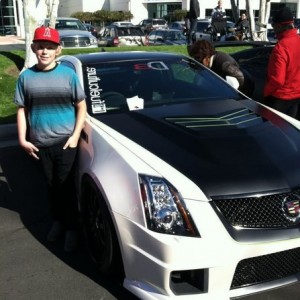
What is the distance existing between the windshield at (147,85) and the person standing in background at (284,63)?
57 cm

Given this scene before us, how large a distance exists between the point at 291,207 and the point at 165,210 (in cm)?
74

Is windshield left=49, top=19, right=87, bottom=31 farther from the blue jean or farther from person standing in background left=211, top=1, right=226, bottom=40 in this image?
the blue jean

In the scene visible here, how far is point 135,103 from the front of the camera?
3805mm

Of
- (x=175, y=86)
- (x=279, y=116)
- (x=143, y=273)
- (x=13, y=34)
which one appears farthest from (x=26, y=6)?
(x=13, y=34)

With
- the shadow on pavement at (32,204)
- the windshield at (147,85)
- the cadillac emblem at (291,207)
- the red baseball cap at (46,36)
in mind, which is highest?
→ the red baseball cap at (46,36)

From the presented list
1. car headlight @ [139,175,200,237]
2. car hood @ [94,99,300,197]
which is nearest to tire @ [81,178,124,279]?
car headlight @ [139,175,200,237]

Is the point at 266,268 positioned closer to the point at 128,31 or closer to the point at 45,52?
the point at 45,52

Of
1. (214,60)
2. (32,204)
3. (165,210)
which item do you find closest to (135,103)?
(165,210)

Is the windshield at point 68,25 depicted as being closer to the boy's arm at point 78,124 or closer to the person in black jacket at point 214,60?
the person in black jacket at point 214,60

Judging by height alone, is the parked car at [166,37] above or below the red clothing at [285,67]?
below

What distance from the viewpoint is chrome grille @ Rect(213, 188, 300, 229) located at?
2.49 meters

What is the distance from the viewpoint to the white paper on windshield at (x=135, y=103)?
12.4ft

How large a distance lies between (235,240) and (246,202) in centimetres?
23

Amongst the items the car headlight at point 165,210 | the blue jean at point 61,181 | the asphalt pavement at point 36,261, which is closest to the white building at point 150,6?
the asphalt pavement at point 36,261
